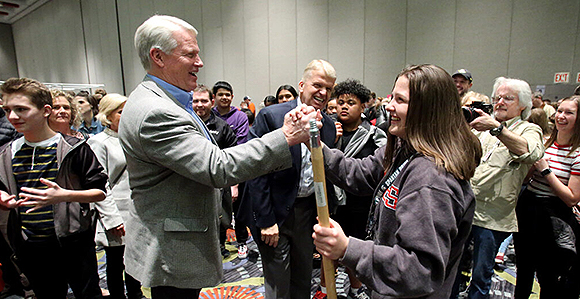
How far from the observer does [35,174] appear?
168 centimetres

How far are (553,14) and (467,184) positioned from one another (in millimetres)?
6277

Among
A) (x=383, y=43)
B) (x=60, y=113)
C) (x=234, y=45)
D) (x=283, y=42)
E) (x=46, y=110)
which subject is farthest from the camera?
(x=234, y=45)

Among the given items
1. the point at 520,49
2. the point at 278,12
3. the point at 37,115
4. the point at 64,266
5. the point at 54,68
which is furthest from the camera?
the point at 54,68

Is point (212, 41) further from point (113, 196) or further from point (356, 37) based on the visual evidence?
point (113, 196)

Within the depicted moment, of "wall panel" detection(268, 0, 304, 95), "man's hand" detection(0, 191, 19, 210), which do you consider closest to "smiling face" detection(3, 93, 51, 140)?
"man's hand" detection(0, 191, 19, 210)

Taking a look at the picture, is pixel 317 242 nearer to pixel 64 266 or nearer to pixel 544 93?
pixel 64 266

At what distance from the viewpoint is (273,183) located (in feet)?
6.27

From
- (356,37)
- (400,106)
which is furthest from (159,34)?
(356,37)

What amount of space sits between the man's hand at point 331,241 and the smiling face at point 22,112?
66.1 inches

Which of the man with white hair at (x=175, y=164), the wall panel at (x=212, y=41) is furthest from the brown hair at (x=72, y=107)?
the wall panel at (x=212, y=41)

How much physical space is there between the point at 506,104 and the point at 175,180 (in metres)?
2.17

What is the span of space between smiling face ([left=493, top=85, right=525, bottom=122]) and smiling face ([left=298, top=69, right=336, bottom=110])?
119cm

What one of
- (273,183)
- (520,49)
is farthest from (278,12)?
(273,183)

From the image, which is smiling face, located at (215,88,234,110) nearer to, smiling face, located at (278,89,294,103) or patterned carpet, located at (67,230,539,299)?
smiling face, located at (278,89,294,103)
